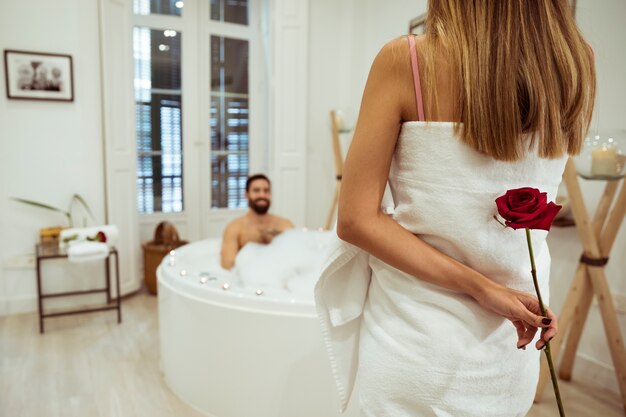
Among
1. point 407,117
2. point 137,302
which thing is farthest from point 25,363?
point 407,117

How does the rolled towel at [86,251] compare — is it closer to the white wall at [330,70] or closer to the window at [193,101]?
the window at [193,101]

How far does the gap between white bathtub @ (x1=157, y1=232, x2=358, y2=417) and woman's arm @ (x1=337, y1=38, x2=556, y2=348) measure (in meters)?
1.25

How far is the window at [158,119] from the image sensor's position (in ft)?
14.7

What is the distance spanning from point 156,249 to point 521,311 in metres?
3.59

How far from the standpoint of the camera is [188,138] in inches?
186

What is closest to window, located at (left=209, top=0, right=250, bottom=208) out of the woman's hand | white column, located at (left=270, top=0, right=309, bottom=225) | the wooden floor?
white column, located at (left=270, top=0, right=309, bottom=225)

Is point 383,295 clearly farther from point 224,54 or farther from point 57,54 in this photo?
point 224,54

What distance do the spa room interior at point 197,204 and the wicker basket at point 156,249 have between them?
2 cm

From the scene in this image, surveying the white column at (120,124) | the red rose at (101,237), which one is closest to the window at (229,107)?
the white column at (120,124)

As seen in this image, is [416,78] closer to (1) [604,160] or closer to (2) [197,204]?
(1) [604,160]

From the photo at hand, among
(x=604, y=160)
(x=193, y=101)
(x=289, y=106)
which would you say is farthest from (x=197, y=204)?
(x=604, y=160)

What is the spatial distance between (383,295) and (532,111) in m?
0.36

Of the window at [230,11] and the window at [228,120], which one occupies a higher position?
the window at [230,11]

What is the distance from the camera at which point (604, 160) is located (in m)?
2.16
